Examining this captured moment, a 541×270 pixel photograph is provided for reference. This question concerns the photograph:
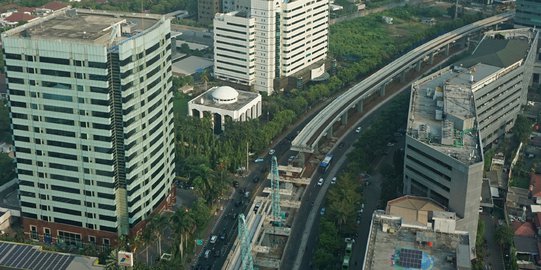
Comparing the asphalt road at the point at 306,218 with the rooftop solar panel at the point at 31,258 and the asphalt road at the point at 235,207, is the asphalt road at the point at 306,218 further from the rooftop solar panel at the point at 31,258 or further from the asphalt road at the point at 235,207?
the rooftop solar panel at the point at 31,258

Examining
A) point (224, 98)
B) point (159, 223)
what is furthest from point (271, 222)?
point (224, 98)

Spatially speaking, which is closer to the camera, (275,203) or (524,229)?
(524,229)

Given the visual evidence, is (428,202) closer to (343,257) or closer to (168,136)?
(343,257)

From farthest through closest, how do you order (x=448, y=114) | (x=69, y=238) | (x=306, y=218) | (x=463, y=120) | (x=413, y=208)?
(x=306, y=218) → (x=448, y=114) → (x=463, y=120) → (x=69, y=238) → (x=413, y=208)

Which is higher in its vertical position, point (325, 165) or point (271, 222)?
point (325, 165)

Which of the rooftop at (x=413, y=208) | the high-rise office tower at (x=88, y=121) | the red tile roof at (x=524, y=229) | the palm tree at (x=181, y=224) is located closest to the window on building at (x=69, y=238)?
the high-rise office tower at (x=88, y=121)

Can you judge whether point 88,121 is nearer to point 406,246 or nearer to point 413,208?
point 406,246

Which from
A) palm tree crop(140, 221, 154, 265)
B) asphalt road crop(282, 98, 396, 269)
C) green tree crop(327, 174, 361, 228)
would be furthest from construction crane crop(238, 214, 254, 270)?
green tree crop(327, 174, 361, 228)

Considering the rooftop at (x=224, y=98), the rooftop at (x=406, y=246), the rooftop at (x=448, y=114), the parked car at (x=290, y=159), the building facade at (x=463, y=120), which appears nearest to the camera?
the rooftop at (x=406, y=246)
